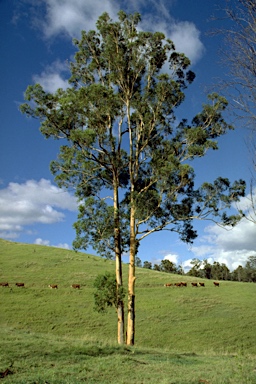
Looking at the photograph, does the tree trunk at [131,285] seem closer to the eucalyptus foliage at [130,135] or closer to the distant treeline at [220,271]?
the eucalyptus foliage at [130,135]

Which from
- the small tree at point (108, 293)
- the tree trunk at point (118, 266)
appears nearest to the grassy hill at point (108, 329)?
the tree trunk at point (118, 266)

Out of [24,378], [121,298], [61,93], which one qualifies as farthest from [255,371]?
[61,93]

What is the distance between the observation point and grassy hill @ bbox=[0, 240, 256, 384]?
9.56 m

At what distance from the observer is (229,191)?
21922 mm

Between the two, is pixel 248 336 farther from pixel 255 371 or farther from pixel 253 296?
pixel 255 371

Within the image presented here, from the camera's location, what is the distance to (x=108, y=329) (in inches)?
1288

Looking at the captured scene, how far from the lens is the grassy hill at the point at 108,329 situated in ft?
31.4

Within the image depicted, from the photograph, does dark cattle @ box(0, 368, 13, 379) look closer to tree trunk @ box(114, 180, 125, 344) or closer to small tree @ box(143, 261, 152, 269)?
tree trunk @ box(114, 180, 125, 344)

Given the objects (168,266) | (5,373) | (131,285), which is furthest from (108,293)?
(168,266)

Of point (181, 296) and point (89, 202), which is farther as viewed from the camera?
point (181, 296)

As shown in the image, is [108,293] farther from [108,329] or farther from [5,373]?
[108,329]

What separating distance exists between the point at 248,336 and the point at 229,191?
18.4 m

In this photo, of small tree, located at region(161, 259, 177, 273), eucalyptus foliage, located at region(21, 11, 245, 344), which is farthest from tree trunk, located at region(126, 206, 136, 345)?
small tree, located at region(161, 259, 177, 273)

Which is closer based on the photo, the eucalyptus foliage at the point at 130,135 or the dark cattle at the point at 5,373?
the dark cattle at the point at 5,373
